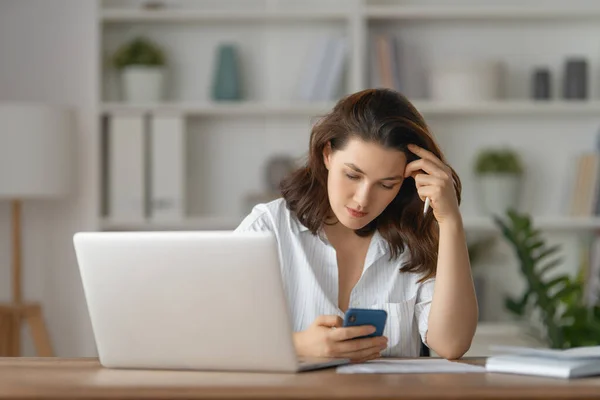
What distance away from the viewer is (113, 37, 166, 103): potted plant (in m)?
4.01

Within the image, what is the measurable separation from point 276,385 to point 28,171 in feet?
8.72

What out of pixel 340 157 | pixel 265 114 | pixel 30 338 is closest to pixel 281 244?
pixel 340 157

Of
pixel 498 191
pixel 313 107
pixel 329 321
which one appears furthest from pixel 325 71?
pixel 329 321

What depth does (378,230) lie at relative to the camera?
7.23 feet

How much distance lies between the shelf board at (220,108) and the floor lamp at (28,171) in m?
0.23

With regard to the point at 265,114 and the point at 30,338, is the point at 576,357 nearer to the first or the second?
the point at 265,114

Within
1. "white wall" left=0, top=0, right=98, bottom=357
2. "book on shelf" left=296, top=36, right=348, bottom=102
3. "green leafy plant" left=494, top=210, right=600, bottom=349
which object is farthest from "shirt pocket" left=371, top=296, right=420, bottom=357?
"white wall" left=0, top=0, right=98, bottom=357

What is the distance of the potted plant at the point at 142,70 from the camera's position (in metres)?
4.01

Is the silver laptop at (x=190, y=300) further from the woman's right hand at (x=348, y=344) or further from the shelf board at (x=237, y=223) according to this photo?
the shelf board at (x=237, y=223)

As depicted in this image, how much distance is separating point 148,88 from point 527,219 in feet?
5.29

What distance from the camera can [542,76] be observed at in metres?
4.03

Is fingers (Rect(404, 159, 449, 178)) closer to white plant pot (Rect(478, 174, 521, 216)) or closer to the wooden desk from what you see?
the wooden desk

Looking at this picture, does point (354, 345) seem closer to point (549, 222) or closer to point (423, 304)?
point (423, 304)

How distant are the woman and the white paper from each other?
0.16 meters
